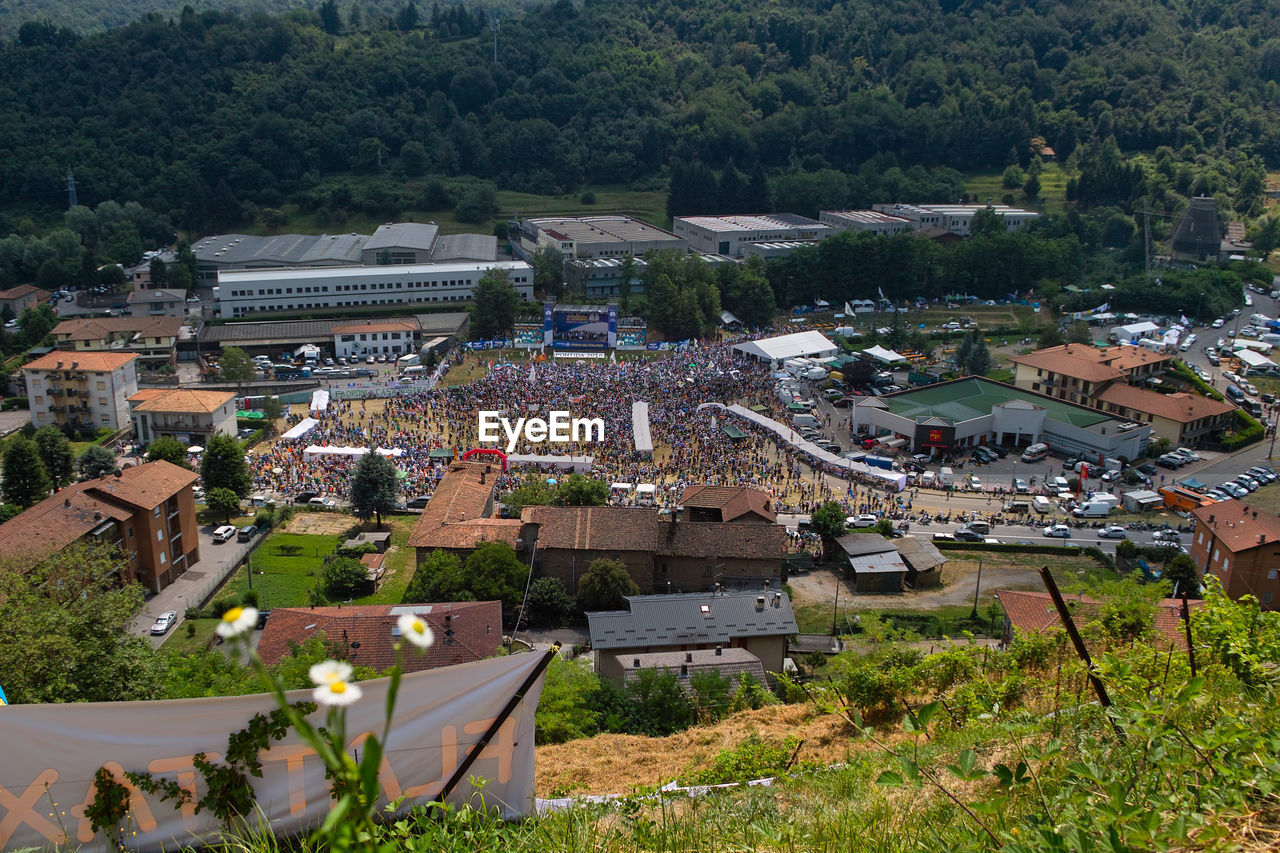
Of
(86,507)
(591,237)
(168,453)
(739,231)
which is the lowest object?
(168,453)

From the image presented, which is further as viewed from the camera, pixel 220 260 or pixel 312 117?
pixel 312 117

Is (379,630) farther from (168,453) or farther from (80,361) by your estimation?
(80,361)

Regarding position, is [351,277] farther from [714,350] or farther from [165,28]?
[165,28]

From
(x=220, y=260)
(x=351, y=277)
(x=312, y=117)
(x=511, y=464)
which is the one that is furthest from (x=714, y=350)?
(x=312, y=117)

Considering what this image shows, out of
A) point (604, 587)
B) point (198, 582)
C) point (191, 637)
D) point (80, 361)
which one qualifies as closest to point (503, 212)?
point (80, 361)

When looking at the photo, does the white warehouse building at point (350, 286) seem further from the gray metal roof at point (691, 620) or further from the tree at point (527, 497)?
the gray metal roof at point (691, 620)

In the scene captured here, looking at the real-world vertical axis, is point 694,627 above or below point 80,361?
below
